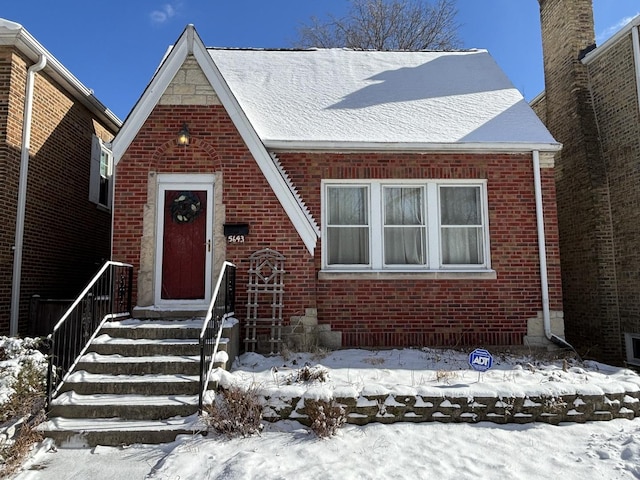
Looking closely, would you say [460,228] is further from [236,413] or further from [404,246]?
[236,413]

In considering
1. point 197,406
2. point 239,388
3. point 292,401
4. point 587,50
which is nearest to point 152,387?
point 197,406

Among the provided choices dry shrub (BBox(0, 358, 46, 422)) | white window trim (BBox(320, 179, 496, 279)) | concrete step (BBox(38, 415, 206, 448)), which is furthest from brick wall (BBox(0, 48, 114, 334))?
white window trim (BBox(320, 179, 496, 279))

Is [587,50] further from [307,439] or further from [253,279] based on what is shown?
[307,439]

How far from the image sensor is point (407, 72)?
408 inches

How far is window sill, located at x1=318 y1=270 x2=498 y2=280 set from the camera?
7871 millimetres

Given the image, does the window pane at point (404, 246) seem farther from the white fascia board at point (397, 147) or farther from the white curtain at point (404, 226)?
the white fascia board at point (397, 147)

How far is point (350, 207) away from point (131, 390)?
491cm

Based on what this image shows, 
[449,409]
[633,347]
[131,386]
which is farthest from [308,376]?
[633,347]

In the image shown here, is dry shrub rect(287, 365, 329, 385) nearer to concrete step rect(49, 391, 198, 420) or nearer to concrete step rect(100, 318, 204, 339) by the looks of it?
concrete step rect(49, 391, 198, 420)

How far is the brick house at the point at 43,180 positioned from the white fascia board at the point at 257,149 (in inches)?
143

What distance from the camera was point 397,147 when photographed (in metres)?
8.02

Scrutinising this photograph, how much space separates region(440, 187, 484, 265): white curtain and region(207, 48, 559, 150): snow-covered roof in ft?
3.30

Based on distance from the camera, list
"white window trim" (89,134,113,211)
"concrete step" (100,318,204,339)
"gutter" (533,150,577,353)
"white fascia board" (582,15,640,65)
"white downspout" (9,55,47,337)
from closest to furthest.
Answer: "concrete step" (100,318,204,339), "white downspout" (9,55,47,337), "gutter" (533,150,577,353), "white fascia board" (582,15,640,65), "white window trim" (89,134,113,211)

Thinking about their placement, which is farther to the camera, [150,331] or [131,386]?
[150,331]
